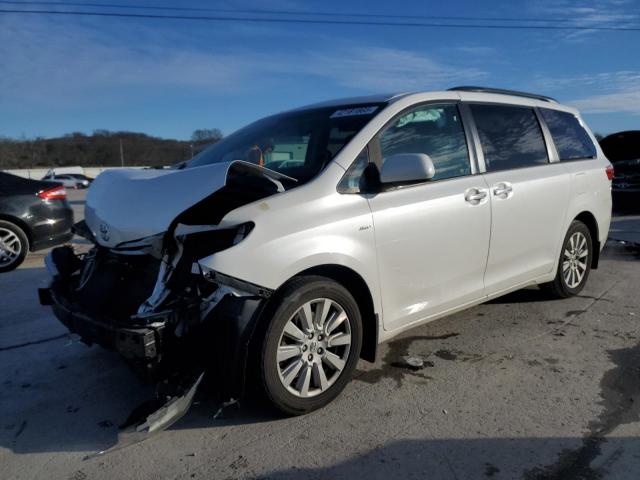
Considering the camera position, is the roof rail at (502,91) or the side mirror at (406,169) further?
the roof rail at (502,91)

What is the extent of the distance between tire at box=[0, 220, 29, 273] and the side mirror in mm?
5713

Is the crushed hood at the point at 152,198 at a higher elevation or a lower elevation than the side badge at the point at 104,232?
higher

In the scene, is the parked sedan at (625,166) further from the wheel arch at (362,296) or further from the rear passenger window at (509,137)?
the wheel arch at (362,296)

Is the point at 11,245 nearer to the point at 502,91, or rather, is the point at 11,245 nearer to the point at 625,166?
the point at 502,91

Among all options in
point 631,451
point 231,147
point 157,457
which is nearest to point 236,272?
point 157,457

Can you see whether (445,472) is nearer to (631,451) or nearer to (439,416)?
(439,416)

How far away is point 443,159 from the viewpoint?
3721mm

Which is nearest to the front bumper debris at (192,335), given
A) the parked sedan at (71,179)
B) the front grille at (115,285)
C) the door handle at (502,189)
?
the front grille at (115,285)

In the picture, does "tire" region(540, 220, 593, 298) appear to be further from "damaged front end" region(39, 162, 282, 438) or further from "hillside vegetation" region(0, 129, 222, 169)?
"hillside vegetation" region(0, 129, 222, 169)

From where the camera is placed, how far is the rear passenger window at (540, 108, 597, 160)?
15.9ft

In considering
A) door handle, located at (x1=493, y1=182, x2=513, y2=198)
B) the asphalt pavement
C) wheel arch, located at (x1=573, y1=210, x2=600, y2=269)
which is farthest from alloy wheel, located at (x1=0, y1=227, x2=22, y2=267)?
wheel arch, located at (x1=573, y1=210, x2=600, y2=269)

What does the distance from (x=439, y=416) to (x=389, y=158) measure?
154cm

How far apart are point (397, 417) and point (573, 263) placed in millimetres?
2992

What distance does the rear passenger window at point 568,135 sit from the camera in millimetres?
4844
